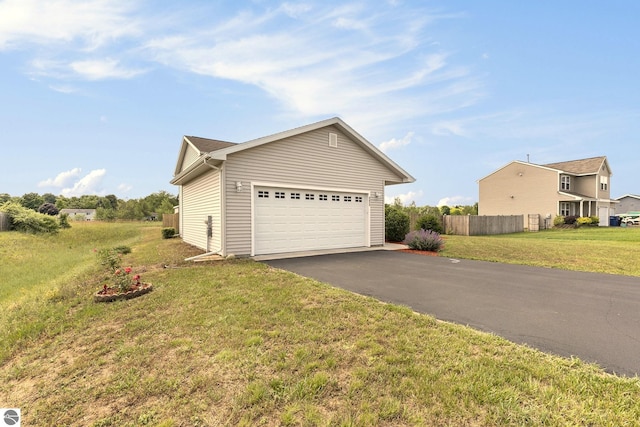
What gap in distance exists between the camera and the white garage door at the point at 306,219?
9.60m

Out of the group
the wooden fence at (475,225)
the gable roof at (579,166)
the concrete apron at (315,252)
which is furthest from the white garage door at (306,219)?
the gable roof at (579,166)

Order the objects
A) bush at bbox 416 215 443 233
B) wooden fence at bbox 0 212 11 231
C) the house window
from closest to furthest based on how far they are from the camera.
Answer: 1. bush at bbox 416 215 443 233
2. wooden fence at bbox 0 212 11 231
3. the house window

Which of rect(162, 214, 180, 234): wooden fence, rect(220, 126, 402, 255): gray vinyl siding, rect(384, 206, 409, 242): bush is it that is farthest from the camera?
rect(162, 214, 180, 234): wooden fence

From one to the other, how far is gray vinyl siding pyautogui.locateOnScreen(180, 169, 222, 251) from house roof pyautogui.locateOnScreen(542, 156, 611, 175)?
3495cm

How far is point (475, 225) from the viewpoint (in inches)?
813

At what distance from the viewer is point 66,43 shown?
376 inches

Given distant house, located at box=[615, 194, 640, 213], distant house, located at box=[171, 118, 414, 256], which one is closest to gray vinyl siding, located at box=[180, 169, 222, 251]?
distant house, located at box=[171, 118, 414, 256]

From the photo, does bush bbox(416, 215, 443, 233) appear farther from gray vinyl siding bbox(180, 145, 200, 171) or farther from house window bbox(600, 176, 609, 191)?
house window bbox(600, 176, 609, 191)

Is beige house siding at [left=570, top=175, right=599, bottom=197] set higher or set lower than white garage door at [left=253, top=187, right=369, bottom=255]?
higher

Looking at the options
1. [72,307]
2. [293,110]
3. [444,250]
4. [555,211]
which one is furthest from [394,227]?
[555,211]

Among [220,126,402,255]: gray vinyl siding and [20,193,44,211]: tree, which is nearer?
[220,126,402,255]: gray vinyl siding

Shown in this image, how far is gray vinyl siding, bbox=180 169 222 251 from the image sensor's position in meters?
9.52

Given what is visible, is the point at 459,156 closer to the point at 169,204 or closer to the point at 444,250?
the point at 444,250

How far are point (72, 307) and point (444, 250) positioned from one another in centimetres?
1138
